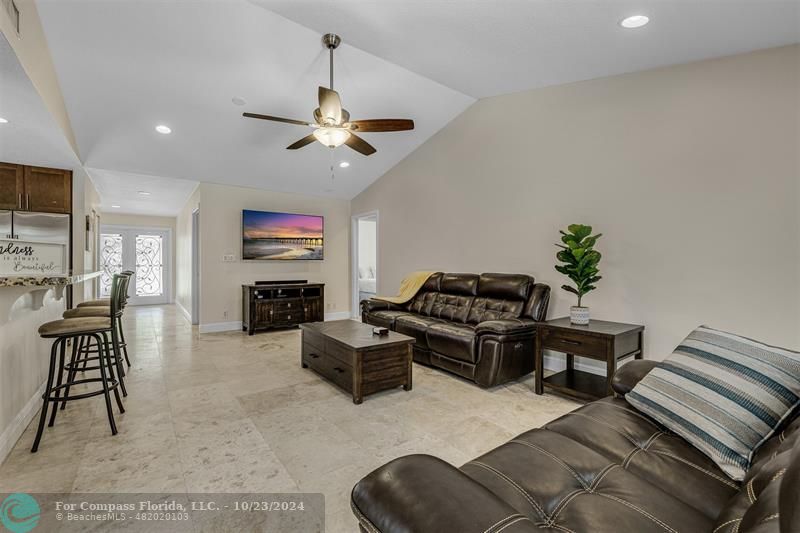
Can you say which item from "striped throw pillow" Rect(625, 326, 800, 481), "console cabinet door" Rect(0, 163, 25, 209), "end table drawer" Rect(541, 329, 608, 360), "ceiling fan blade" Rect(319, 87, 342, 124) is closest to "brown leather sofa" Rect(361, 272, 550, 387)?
"end table drawer" Rect(541, 329, 608, 360)

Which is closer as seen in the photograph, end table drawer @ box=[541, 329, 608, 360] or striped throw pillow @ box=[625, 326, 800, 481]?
striped throw pillow @ box=[625, 326, 800, 481]

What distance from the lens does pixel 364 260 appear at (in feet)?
31.9

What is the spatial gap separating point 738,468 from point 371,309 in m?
3.83

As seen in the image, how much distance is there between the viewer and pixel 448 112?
4.76 m

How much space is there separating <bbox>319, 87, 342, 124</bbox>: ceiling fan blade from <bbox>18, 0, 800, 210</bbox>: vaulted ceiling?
22.7 inches

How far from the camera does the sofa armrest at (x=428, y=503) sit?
0.76 metres

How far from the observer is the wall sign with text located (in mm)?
2248

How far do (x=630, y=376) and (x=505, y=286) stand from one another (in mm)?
2202

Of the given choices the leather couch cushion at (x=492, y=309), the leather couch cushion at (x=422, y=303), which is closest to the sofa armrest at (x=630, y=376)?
the leather couch cushion at (x=492, y=309)

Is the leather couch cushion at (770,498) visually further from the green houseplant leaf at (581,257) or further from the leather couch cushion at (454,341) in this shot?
the leather couch cushion at (454,341)

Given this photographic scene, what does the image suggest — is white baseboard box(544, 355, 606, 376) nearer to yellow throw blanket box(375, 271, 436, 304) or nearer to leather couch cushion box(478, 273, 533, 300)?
leather couch cushion box(478, 273, 533, 300)

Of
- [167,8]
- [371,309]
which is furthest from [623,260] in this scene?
[167,8]

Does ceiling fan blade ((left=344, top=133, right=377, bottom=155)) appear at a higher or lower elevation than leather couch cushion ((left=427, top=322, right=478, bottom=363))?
higher

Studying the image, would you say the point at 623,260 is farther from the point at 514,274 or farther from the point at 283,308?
the point at 283,308
